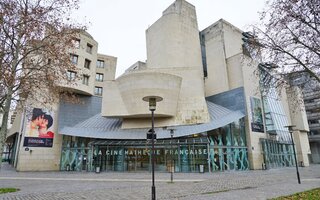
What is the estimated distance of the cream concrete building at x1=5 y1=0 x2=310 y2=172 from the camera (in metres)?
26.4

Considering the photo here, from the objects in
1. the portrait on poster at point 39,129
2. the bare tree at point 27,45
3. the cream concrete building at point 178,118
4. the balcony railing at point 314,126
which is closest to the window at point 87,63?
the cream concrete building at point 178,118

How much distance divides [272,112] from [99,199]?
106ft

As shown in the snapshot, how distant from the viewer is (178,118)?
29.1 meters

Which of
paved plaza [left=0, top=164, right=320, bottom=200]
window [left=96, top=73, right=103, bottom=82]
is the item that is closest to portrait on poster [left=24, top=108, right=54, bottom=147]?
paved plaza [left=0, top=164, right=320, bottom=200]

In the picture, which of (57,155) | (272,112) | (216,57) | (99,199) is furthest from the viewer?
(216,57)

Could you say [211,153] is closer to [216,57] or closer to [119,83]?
[119,83]

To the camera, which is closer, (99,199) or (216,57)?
(99,199)

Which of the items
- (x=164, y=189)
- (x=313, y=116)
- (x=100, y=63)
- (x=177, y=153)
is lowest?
(x=164, y=189)

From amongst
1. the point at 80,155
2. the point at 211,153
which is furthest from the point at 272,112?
the point at 80,155

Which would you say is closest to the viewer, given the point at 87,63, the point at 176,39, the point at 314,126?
the point at 87,63

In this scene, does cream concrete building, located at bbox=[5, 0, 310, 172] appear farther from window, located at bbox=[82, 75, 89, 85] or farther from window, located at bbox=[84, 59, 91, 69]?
window, located at bbox=[84, 59, 91, 69]

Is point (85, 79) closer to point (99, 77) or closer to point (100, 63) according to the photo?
point (99, 77)

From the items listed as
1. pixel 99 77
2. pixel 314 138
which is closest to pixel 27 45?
pixel 99 77

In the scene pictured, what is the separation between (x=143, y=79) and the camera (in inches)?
1075
